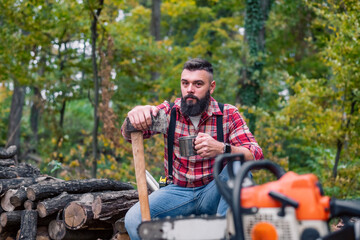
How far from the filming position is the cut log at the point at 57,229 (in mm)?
3805

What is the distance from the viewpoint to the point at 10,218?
394 centimetres

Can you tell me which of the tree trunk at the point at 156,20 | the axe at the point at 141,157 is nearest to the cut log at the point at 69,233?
the axe at the point at 141,157

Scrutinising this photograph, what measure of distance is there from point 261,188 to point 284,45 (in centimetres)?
1528

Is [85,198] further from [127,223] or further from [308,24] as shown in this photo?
[308,24]

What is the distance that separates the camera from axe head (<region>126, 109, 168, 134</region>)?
2.72 m

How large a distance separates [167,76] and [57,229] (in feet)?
34.6

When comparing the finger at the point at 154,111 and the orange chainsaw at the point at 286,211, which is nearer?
the orange chainsaw at the point at 286,211

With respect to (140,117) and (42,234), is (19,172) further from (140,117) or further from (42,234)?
(140,117)

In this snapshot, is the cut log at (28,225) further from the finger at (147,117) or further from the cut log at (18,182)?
the finger at (147,117)

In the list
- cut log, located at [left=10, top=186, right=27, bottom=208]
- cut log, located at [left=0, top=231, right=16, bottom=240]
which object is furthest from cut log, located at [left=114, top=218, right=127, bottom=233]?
cut log, located at [left=0, top=231, right=16, bottom=240]

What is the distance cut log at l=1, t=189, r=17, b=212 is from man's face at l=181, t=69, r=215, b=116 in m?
2.21

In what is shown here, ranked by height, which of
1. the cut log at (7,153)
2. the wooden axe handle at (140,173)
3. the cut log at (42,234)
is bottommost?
the cut log at (42,234)

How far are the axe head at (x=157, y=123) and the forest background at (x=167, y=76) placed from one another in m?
3.34

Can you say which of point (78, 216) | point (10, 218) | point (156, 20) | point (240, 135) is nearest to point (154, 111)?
point (240, 135)
